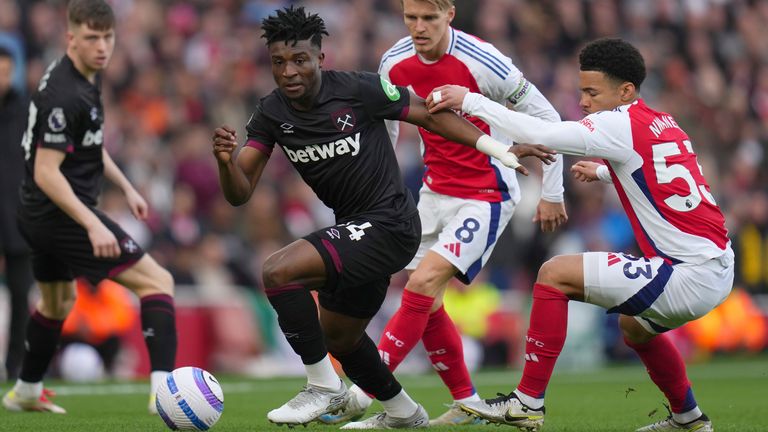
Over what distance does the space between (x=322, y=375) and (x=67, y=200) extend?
2.19 m

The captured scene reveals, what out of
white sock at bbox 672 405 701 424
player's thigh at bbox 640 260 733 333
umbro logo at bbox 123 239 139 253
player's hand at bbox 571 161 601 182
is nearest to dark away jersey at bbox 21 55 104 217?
umbro logo at bbox 123 239 139 253

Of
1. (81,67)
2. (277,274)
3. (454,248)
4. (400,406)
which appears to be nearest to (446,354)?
(454,248)

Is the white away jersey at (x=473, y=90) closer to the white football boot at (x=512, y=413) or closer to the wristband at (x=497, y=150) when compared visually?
the wristband at (x=497, y=150)

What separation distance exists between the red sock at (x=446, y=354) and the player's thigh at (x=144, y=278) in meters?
1.70

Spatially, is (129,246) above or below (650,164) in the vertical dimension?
below

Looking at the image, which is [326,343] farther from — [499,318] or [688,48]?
[688,48]

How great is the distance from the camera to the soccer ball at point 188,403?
6383mm

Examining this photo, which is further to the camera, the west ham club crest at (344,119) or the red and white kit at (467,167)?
the red and white kit at (467,167)

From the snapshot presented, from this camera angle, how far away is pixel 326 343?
6.75 meters

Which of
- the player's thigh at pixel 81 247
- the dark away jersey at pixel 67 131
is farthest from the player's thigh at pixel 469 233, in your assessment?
the dark away jersey at pixel 67 131

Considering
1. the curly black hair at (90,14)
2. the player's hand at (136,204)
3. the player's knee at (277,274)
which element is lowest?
the player's knee at (277,274)

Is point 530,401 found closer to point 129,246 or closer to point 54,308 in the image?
point 129,246

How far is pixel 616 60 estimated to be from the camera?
680 cm

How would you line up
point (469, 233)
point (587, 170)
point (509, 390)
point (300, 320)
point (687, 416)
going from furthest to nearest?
point (509, 390) → point (469, 233) → point (587, 170) → point (687, 416) → point (300, 320)
